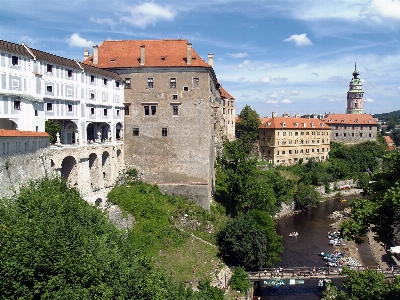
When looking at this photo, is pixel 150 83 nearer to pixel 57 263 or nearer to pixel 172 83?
pixel 172 83

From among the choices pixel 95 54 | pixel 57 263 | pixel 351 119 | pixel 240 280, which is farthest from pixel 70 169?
pixel 351 119

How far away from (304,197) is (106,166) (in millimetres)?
33807

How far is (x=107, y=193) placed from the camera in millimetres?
31438

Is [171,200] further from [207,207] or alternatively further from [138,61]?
[138,61]

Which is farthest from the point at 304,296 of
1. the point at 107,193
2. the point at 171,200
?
the point at 107,193

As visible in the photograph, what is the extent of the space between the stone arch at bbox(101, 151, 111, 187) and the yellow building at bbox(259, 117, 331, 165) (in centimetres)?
4346

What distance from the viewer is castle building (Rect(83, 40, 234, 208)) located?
3306cm

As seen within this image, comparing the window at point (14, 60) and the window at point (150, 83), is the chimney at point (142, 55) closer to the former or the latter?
the window at point (150, 83)

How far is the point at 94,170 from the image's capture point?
30.6 meters

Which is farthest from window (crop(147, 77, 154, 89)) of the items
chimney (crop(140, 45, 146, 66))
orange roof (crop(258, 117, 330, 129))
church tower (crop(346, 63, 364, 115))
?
church tower (crop(346, 63, 364, 115))

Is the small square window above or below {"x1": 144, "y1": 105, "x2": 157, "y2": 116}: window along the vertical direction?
below

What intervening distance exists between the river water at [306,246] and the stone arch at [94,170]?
15896mm

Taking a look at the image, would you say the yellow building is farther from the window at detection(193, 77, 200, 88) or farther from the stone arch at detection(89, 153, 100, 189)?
the stone arch at detection(89, 153, 100, 189)

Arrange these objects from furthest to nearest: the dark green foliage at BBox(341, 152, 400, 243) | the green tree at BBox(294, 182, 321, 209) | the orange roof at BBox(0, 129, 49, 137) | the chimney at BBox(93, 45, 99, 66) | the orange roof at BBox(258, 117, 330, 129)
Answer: the orange roof at BBox(258, 117, 330, 129), the green tree at BBox(294, 182, 321, 209), the chimney at BBox(93, 45, 99, 66), the orange roof at BBox(0, 129, 49, 137), the dark green foliage at BBox(341, 152, 400, 243)
